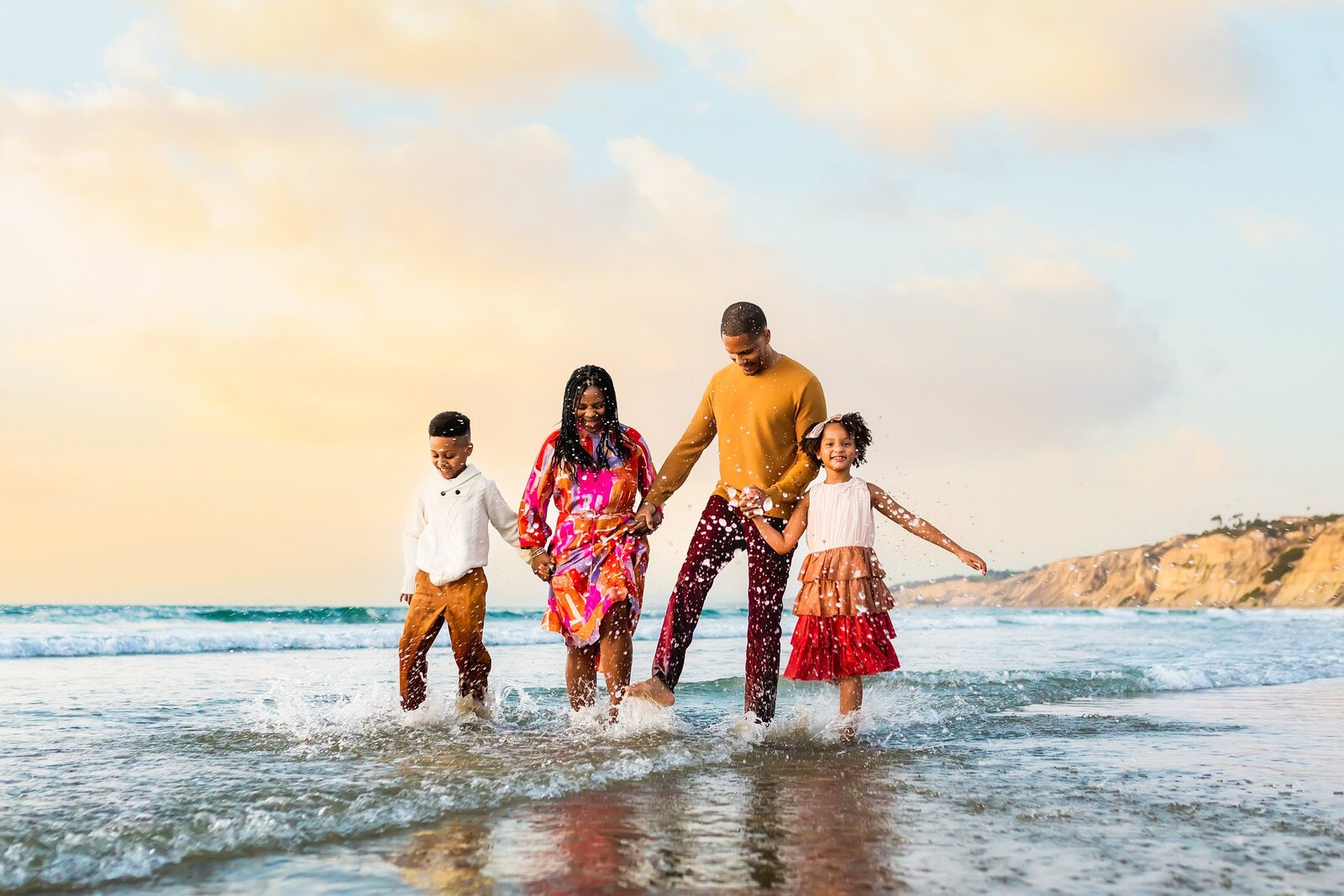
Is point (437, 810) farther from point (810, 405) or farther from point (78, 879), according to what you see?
point (810, 405)

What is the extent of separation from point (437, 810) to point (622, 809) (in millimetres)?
670

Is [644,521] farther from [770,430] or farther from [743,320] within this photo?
[743,320]

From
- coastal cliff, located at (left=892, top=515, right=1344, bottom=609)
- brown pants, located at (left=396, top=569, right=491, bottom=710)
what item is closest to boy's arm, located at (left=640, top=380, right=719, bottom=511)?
brown pants, located at (left=396, top=569, right=491, bottom=710)

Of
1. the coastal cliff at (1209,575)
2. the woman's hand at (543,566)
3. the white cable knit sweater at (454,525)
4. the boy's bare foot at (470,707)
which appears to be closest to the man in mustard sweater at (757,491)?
the woman's hand at (543,566)

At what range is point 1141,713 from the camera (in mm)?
7340

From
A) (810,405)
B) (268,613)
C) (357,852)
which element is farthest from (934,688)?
(268,613)

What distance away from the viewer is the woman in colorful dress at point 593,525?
18.9ft

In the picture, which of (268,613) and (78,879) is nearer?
(78,879)

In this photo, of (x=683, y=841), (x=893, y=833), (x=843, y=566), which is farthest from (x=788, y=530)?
(x=683, y=841)

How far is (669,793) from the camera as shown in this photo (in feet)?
13.8

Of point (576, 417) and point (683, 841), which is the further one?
point (576, 417)

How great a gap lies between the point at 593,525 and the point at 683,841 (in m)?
2.64

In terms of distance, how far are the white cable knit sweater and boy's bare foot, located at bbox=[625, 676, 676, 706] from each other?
39.7 inches

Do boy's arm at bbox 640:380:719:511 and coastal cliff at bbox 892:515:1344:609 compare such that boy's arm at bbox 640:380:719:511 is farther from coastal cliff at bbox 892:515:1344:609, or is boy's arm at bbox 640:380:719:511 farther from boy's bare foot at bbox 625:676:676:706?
coastal cliff at bbox 892:515:1344:609
